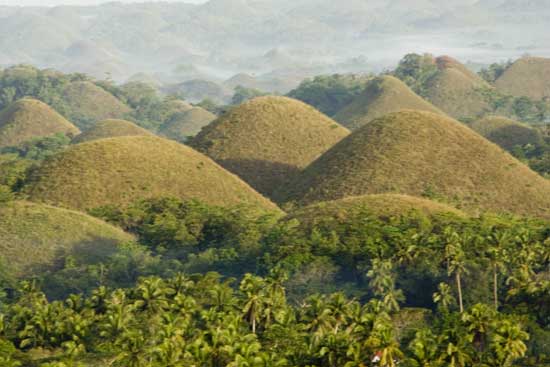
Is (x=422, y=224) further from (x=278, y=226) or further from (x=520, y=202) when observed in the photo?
(x=520, y=202)

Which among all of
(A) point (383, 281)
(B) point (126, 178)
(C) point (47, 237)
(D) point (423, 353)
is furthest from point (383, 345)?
(B) point (126, 178)

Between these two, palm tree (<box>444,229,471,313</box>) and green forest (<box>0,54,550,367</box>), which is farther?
palm tree (<box>444,229,471,313</box>)

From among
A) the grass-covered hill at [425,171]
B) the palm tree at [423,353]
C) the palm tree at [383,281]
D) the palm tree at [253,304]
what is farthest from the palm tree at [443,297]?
the grass-covered hill at [425,171]

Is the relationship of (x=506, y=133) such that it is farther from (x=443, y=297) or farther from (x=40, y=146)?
(x=443, y=297)

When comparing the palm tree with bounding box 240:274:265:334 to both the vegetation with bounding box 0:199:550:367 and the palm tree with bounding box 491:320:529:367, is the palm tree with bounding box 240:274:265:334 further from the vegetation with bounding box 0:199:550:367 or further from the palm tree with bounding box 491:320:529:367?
the palm tree with bounding box 491:320:529:367

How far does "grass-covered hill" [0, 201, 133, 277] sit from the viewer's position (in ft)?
299

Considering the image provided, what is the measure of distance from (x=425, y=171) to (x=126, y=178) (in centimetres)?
4061

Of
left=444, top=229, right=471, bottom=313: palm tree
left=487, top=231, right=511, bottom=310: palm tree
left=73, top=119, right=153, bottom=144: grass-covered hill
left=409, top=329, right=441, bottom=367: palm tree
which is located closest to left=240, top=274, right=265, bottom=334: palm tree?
left=409, top=329, right=441, bottom=367: palm tree

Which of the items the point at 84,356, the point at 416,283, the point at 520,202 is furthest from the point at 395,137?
the point at 84,356

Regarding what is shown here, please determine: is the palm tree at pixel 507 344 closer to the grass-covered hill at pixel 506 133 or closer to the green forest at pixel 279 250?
the green forest at pixel 279 250

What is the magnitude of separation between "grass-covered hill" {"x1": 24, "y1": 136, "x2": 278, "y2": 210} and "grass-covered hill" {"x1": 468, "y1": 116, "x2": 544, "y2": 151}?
7662cm

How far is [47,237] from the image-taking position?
9419 cm

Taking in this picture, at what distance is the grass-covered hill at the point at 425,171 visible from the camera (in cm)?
11325

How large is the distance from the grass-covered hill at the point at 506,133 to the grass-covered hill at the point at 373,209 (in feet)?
267
